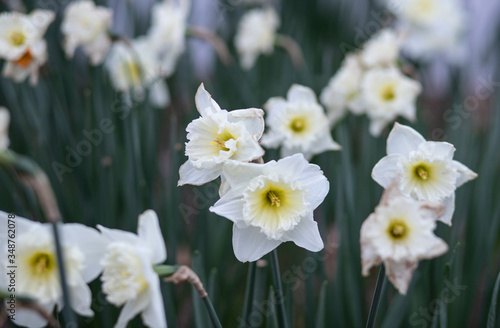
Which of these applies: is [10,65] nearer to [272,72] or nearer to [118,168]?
[118,168]

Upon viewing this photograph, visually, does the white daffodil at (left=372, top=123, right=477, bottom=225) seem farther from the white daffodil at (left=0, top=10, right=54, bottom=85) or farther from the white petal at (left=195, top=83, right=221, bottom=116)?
the white daffodil at (left=0, top=10, right=54, bottom=85)

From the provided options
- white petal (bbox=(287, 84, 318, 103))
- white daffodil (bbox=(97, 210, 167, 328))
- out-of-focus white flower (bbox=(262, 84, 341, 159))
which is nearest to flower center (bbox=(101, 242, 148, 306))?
white daffodil (bbox=(97, 210, 167, 328))

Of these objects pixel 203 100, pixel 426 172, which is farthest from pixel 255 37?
pixel 426 172

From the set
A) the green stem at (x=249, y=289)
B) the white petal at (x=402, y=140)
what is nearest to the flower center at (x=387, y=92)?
the white petal at (x=402, y=140)

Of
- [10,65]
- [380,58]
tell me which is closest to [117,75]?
[10,65]

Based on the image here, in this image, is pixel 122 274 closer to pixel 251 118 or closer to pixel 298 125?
pixel 251 118
